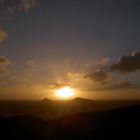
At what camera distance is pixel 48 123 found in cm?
5906

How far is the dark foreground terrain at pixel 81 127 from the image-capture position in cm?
4978

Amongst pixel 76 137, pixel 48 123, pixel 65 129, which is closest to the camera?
pixel 76 137

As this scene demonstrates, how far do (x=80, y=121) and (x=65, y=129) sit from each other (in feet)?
13.0

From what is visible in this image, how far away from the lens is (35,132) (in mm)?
55250

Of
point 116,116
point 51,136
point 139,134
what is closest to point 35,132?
point 51,136

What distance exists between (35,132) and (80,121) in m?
9.44

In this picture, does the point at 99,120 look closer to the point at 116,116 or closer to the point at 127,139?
the point at 116,116

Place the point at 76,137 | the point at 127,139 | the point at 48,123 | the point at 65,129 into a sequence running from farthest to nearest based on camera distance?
the point at 48,123 → the point at 65,129 → the point at 76,137 → the point at 127,139

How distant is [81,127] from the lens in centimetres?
5356

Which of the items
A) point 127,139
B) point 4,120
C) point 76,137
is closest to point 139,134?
point 127,139

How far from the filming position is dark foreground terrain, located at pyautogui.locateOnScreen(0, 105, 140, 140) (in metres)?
49.8

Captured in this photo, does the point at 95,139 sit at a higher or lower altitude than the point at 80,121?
lower

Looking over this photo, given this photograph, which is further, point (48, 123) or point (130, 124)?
point (48, 123)

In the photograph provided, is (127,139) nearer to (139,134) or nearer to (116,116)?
(139,134)
